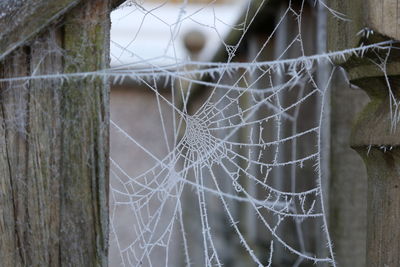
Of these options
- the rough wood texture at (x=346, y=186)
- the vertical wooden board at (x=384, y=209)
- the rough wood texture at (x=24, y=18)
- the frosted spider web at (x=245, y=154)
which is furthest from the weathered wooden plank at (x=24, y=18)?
the rough wood texture at (x=346, y=186)

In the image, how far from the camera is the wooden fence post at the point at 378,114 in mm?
1174

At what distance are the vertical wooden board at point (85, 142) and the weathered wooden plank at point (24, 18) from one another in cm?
5

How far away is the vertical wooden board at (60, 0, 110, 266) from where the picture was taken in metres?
1.12

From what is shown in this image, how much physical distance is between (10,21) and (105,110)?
23 cm

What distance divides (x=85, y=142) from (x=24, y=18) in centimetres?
24

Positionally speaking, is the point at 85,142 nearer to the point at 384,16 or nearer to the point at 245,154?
the point at 384,16

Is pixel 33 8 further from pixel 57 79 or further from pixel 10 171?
pixel 10 171

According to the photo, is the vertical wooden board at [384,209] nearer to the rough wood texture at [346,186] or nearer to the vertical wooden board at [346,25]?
the vertical wooden board at [346,25]

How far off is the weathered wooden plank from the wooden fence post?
53 centimetres

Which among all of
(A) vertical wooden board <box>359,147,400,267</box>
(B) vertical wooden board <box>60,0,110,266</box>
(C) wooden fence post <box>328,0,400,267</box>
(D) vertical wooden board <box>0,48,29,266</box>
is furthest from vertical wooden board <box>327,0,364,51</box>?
(D) vertical wooden board <box>0,48,29,266</box>

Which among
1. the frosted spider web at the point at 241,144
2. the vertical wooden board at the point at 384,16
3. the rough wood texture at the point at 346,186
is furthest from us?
the rough wood texture at the point at 346,186

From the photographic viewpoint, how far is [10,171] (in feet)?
3.70

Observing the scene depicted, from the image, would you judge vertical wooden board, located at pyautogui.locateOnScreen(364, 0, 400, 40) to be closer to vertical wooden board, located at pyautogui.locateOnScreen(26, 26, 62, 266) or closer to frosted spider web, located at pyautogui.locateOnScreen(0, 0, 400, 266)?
frosted spider web, located at pyautogui.locateOnScreen(0, 0, 400, 266)

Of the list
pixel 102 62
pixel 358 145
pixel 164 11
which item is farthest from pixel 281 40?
pixel 164 11
